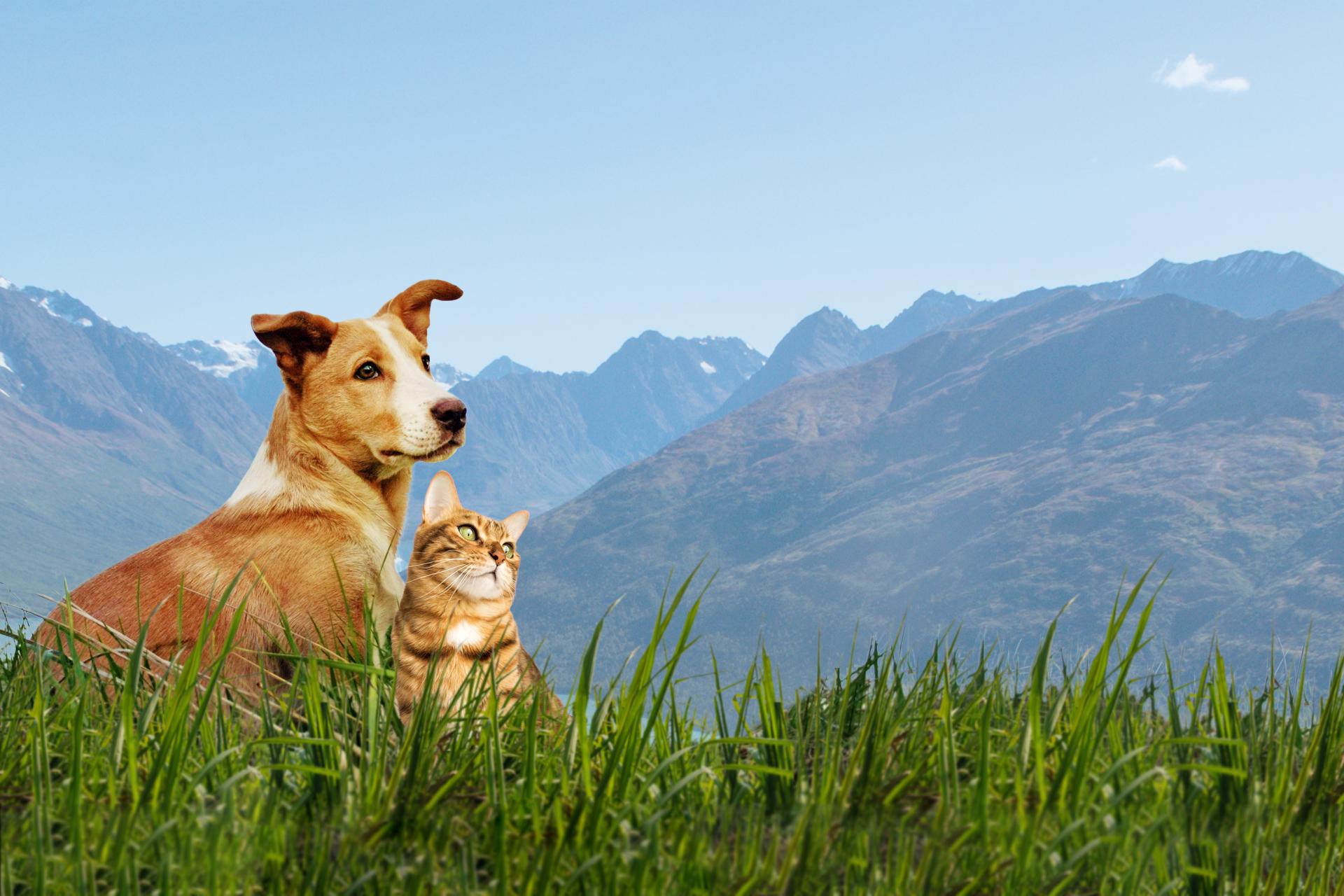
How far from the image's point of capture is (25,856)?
2.16 meters

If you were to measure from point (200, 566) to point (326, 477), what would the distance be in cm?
56

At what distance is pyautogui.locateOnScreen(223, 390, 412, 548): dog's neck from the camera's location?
169 inches

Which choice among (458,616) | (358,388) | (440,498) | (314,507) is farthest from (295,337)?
(458,616)

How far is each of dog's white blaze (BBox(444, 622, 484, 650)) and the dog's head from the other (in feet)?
2.66

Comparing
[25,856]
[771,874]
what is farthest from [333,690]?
[771,874]

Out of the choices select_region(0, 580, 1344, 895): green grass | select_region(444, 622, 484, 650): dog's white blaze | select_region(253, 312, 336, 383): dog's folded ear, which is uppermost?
select_region(253, 312, 336, 383): dog's folded ear

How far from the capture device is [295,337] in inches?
168

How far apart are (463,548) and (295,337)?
4.12 ft

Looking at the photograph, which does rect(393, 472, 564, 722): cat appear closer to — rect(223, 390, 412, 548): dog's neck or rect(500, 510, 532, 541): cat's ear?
rect(500, 510, 532, 541): cat's ear

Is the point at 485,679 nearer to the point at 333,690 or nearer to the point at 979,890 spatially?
the point at 333,690

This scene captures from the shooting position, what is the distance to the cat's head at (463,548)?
3.59 m

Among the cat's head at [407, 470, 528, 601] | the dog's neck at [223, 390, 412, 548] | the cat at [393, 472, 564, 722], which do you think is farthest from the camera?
the dog's neck at [223, 390, 412, 548]

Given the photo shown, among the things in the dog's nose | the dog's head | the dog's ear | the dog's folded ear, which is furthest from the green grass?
A: the dog's ear

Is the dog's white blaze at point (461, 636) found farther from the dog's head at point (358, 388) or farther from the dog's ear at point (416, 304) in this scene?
the dog's ear at point (416, 304)
